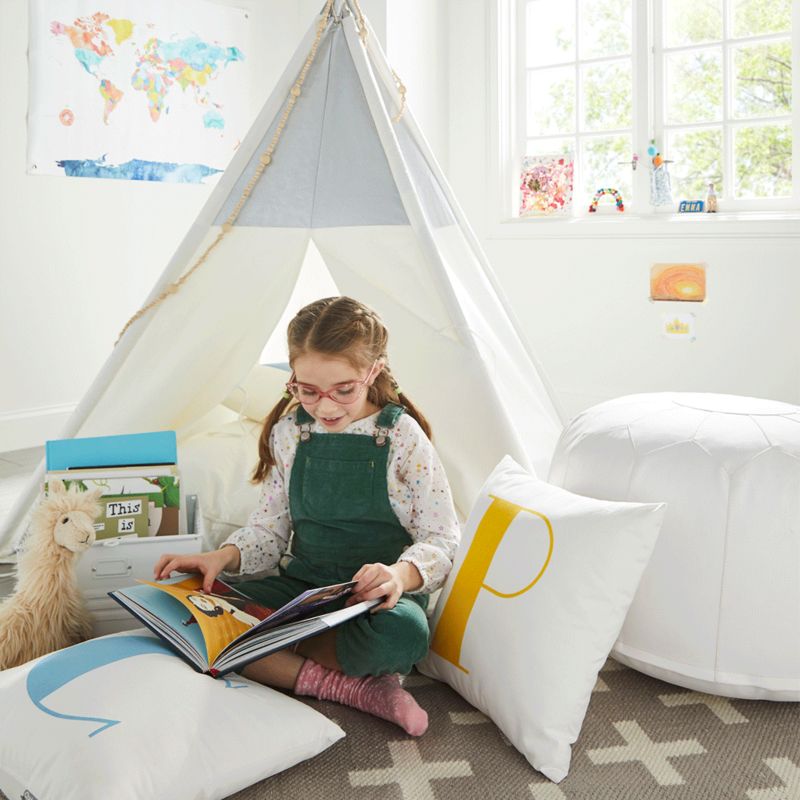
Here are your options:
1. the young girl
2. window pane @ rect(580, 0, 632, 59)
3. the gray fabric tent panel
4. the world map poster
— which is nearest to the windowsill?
window pane @ rect(580, 0, 632, 59)

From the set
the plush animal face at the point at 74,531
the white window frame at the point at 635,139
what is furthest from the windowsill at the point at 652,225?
the plush animal face at the point at 74,531

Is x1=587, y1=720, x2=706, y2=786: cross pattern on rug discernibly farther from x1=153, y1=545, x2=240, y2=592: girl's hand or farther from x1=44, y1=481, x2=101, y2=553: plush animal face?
x1=44, y1=481, x2=101, y2=553: plush animal face

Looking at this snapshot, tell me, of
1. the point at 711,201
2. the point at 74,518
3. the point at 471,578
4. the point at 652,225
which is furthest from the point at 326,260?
the point at 711,201

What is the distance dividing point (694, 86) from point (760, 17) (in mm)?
333

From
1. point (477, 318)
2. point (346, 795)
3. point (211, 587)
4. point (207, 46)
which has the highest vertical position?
point (207, 46)

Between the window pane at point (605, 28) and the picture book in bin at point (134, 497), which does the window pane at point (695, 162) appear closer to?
the window pane at point (605, 28)

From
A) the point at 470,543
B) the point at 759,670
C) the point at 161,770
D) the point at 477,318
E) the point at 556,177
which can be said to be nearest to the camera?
the point at 161,770

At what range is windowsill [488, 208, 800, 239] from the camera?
3471mm

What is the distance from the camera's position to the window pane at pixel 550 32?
4098 mm

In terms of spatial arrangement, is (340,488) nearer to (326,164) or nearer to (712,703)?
(712,703)

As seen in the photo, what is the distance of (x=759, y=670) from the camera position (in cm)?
156

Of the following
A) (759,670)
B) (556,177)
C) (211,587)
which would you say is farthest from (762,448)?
(556,177)

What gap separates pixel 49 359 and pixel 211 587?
8.18ft

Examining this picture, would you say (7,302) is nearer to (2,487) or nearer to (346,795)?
(2,487)
